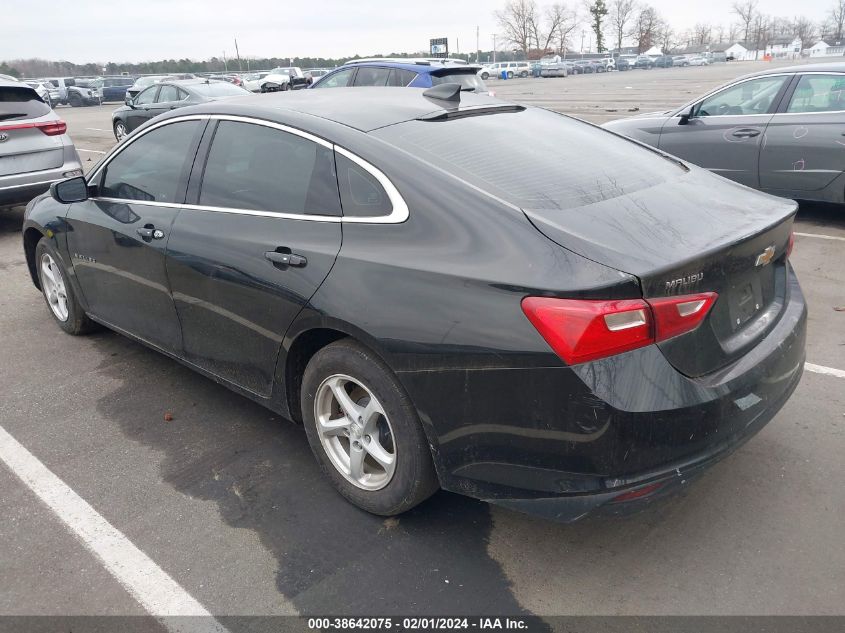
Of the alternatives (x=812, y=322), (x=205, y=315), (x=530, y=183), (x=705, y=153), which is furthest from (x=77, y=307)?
(x=705, y=153)

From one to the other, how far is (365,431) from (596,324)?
111 centimetres

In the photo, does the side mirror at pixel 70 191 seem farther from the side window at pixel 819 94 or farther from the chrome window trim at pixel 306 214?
the side window at pixel 819 94

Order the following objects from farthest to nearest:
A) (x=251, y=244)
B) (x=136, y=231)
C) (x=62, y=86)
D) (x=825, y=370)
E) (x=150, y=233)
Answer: (x=62, y=86) < (x=825, y=370) < (x=136, y=231) < (x=150, y=233) < (x=251, y=244)

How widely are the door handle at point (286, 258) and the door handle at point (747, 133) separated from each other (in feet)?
20.4

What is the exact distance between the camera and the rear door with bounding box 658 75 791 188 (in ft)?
24.7

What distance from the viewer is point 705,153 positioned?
7.87m

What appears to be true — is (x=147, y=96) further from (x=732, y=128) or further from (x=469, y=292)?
(x=469, y=292)

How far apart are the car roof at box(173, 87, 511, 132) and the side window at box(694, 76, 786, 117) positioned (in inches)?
198

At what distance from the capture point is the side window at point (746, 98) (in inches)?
297

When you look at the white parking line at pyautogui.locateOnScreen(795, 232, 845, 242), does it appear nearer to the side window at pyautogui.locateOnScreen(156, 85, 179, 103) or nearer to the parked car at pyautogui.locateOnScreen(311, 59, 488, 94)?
the parked car at pyautogui.locateOnScreen(311, 59, 488, 94)

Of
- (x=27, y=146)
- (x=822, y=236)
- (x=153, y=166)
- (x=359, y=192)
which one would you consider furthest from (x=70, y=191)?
(x=822, y=236)

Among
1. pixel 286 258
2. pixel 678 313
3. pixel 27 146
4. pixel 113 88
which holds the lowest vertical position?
pixel 678 313

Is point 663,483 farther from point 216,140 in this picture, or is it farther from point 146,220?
point 146,220

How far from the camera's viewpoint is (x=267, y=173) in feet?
10.8
